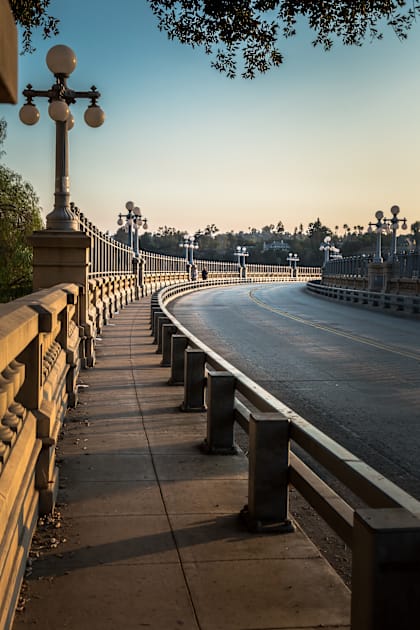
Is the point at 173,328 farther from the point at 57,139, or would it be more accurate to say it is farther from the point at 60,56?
the point at 60,56

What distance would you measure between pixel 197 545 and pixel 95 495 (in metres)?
Answer: 1.29

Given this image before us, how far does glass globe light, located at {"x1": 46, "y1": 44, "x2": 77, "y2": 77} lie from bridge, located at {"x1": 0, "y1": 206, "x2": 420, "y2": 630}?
6.52 m

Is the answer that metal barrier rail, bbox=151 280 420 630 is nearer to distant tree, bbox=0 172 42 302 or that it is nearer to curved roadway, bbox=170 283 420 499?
curved roadway, bbox=170 283 420 499

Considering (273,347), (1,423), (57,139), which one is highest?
(57,139)

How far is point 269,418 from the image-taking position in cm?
525

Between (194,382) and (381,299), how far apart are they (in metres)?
27.3

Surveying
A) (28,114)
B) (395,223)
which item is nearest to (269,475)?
(28,114)

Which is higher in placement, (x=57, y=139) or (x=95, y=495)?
(x=57, y=139)

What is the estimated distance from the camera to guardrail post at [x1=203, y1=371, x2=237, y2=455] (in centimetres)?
715

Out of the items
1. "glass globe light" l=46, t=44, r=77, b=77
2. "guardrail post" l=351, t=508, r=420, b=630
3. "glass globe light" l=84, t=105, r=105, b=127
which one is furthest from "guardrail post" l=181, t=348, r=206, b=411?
"glass globe light" l=84, t=105, r=105, b=127

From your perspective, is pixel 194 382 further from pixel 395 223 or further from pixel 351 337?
pixel 395 223

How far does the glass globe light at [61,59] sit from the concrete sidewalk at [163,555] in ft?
26.2

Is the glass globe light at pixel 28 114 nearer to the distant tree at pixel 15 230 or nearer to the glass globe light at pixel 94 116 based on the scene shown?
the glass globe light at pixel 94 116

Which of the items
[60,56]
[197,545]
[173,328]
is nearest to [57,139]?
[60,56]
